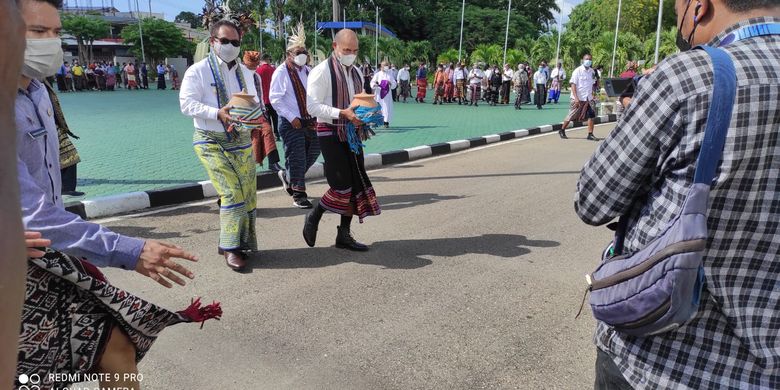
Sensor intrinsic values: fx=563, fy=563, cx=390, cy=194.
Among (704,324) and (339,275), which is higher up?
(704,324)

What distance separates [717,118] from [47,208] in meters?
1.91

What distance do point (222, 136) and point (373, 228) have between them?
191cm

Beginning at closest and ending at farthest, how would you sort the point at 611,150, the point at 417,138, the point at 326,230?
the point at 611,150, the point at 326,230, the point at 417,138

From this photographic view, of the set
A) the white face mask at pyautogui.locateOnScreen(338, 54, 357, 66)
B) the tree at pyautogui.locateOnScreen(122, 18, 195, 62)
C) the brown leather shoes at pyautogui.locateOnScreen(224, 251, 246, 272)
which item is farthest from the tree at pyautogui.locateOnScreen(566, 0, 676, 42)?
the brown leather shoes at pyautogui.locateOnScreen(224, 251, 246, 272)

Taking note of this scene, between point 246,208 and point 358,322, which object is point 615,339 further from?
point 246,208

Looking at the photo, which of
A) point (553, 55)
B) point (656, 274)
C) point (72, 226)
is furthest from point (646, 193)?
point (553, 55)

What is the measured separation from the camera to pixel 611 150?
→ 1557 millimetres

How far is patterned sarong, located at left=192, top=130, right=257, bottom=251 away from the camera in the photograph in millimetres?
4367

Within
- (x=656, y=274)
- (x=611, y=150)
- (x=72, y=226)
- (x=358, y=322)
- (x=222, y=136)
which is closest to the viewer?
(x=656, y=274)

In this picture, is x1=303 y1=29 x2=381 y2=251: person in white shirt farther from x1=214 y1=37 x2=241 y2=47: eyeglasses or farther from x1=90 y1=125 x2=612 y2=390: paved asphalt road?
x1=214 y1=37 x2=241 y2=47: eyeglasses

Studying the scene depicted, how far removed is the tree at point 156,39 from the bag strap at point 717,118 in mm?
47544

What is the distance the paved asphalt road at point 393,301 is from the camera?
9.84 ft

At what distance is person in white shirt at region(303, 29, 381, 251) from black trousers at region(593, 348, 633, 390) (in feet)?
10.5

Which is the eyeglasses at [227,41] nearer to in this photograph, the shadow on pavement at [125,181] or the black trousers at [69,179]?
the black trousers at [69,179]
